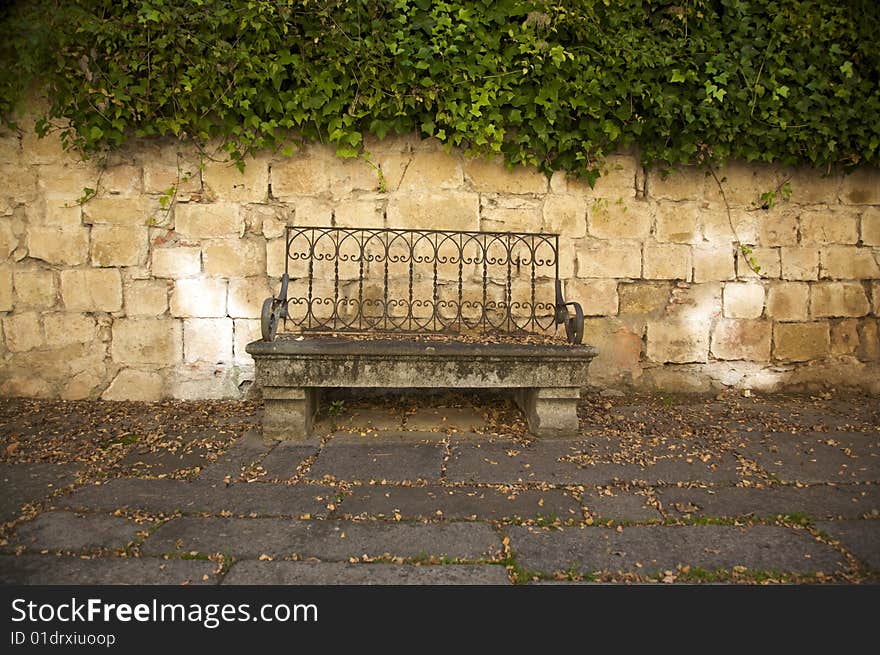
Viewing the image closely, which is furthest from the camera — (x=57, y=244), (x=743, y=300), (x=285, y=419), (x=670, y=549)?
(x=743, y=300)

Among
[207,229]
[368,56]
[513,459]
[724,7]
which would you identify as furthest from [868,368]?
[207,229]

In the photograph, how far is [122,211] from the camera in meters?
4.04

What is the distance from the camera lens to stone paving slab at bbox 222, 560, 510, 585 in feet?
5.79

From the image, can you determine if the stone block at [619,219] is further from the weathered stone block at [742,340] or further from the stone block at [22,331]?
the stone block at [22,331]

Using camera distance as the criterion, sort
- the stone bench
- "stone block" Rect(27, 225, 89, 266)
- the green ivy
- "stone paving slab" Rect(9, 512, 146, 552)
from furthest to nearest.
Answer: "stone block" Rect(27, 225, 89, 266), the green ivy, the stone bench, "stone paving slab" Rect(9, 512, 146, 552)

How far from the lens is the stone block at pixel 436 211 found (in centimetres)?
417

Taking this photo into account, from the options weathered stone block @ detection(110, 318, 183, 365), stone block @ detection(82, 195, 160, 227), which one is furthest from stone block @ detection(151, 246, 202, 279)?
weathered stone block @ detection(110, 318, 183, 365)

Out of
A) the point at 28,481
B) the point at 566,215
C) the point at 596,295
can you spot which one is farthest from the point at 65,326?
the point at 596,295

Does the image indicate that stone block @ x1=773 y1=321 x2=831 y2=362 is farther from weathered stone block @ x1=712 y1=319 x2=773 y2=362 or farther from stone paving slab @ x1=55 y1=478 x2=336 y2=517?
stone paving slab @ x1=55 y1=478 x2=336 y2=517

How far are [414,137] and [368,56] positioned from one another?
66 cm

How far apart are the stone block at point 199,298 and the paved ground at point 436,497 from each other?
0.75 m

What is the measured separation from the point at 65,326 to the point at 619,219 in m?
4.40

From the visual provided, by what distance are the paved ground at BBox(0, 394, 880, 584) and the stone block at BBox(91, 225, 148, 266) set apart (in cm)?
113

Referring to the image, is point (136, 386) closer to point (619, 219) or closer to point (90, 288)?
point (90, 288)
